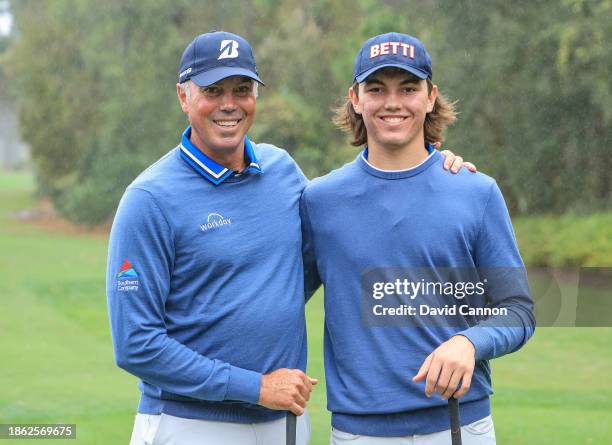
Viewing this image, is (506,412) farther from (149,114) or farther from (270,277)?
(149,114)

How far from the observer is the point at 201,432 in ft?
11.2

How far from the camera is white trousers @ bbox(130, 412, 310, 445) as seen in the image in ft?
11.2

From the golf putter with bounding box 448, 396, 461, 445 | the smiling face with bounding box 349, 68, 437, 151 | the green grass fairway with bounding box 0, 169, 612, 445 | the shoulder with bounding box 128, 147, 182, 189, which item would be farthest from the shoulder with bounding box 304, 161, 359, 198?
the green grass fairway with bounding box 0, 169, 612, 445

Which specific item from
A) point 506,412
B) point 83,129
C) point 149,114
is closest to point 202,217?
point 506,412

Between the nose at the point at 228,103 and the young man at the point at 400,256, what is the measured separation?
443 mm

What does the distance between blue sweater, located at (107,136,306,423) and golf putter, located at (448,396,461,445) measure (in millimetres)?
607

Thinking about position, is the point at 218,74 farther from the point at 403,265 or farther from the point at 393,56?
the point at 403,265

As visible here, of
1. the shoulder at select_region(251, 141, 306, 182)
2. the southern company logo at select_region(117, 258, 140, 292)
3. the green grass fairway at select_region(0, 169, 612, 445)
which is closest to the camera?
the southern company logo at select_region(117, 258, 140, 292)

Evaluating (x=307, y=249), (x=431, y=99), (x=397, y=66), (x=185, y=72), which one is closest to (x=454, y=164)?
(x=431, y=99)

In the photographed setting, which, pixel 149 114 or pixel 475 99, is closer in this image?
pixel 475 99

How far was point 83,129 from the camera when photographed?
1348 inches

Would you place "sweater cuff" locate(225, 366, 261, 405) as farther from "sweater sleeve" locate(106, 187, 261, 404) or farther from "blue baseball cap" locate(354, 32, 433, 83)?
"blue baseball cap" locate(354, 32, 433, 83)

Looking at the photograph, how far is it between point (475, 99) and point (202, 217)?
55.7ft

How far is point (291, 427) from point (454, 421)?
544 mm
